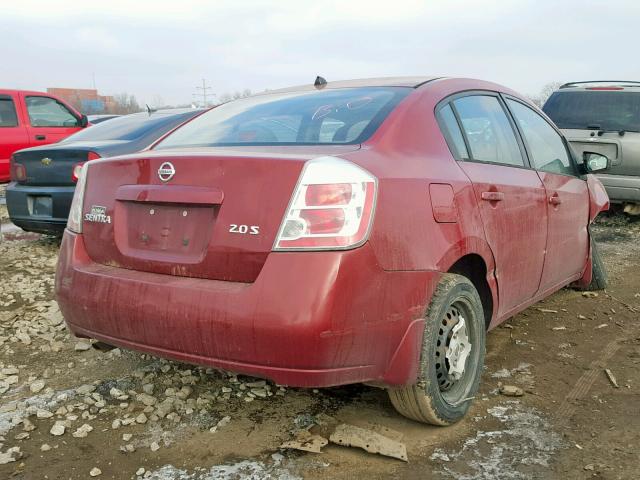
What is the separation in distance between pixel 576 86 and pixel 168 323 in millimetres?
7234

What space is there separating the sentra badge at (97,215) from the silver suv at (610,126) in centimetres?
581

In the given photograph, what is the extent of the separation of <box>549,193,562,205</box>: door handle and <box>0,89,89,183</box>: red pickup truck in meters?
7.82

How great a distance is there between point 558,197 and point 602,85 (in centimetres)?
484

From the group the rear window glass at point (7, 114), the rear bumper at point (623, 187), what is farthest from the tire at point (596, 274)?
the rear window glass at point (7, 114)

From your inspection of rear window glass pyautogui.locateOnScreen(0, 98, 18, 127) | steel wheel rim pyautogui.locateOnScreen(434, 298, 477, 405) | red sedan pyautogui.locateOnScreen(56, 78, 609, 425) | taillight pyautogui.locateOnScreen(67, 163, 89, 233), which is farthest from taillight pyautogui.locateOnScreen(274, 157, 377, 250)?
rear window glass pyautogui.locateOnScreen(0, 98, 18, 127)

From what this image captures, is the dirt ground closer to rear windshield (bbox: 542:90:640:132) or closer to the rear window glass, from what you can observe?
rear windshield (bbox: 542:90:640:132)

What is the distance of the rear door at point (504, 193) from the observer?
298cm

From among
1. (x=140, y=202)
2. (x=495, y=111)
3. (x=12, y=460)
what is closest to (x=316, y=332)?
(x=140, y=202)

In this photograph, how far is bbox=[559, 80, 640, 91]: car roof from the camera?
7.61 meters

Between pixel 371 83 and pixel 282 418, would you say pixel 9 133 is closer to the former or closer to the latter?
pixel 371 83

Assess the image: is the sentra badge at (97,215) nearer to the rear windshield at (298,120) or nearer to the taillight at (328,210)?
the rear windshield at (298,120)

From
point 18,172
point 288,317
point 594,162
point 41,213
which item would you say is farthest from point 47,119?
point 288,317

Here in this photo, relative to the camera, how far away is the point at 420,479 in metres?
2.37

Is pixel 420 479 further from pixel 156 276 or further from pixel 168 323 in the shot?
pixel 156 276
